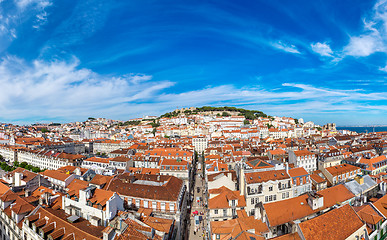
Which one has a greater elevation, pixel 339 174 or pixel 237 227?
pixel 339 174

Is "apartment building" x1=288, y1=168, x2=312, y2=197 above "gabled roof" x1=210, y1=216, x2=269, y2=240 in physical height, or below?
above

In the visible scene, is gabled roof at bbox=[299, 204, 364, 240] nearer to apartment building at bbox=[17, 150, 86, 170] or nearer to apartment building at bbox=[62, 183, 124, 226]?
apartment building at bbox=[62, 183, 124, 226]

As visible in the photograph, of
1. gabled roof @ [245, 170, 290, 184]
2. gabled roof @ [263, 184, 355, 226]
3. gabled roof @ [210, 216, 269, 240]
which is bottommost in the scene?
gabled roof @ [210, 216, 269, 240]

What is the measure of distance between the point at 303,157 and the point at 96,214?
1713 inches

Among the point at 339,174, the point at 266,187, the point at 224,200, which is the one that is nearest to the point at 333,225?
the point at 266,187

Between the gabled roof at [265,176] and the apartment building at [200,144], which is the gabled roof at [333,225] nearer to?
the gabled roof at [265,176]

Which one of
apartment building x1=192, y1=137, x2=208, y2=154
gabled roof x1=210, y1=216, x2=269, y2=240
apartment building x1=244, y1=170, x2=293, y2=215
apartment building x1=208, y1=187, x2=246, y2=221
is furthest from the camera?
apartment building x1=192, y1=137, x2=208, y2=154

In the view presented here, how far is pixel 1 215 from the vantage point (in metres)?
26.8

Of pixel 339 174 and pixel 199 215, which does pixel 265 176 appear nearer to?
pixel 199 215

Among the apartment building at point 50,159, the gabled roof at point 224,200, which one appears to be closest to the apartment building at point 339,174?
the gabled roof at point 224,200

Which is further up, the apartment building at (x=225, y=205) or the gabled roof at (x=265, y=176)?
the gabled roof at (x=265, y=176)

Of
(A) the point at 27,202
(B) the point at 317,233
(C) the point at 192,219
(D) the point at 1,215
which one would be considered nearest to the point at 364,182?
(B) the point at 317,233

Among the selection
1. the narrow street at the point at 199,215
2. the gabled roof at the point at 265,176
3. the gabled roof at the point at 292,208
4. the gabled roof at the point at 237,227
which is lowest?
the narrow street at the point at 199,215

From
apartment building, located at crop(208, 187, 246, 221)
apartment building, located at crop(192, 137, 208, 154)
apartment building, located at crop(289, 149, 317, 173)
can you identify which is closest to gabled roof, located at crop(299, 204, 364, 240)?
apartment building, located at crop(208, 187, 246, 221)
